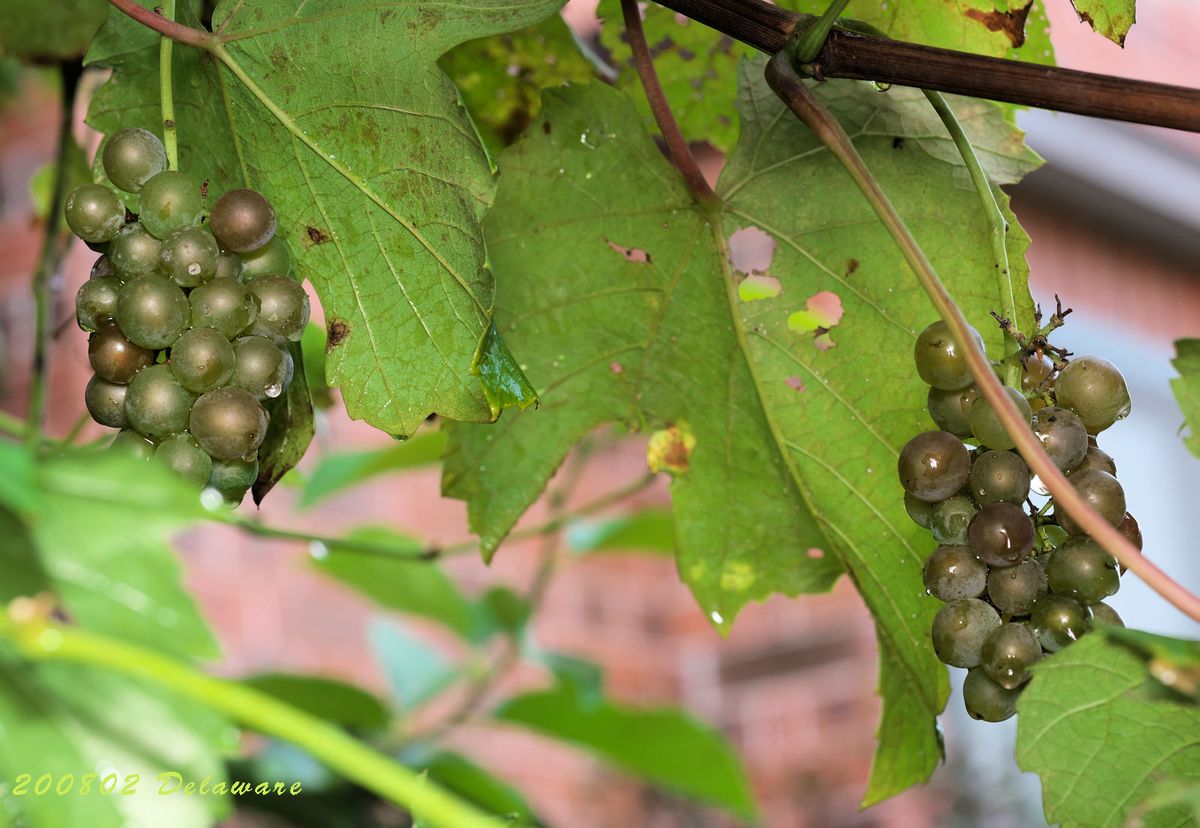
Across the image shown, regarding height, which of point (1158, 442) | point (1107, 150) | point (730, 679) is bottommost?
point (730, 679)

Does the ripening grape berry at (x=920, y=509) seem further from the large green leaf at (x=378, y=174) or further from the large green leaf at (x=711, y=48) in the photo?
the large green leaf at (x=711, y=48)

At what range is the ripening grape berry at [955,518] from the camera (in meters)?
0.52

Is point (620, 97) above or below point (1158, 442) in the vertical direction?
above

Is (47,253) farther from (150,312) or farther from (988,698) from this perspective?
(988,698)

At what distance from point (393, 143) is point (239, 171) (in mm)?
85

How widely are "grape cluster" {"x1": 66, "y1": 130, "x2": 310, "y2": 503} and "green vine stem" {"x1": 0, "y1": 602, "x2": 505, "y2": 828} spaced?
0.17m

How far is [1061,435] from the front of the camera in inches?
19.6

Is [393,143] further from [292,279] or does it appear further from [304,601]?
[304,601]

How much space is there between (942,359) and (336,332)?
27 centimetres

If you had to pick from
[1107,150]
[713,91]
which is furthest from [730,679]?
[713,91]

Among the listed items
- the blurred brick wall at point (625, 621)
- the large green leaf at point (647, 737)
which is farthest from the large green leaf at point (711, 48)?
the blurred brick wall at point (625, 621)

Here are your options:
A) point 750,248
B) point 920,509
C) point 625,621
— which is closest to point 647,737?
point 920,509

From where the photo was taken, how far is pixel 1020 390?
0.53m

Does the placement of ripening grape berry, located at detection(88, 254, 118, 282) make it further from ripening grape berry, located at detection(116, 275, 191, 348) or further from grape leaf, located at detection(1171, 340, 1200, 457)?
grape leaf, located at detection(1171, 340, 1200, 457)
